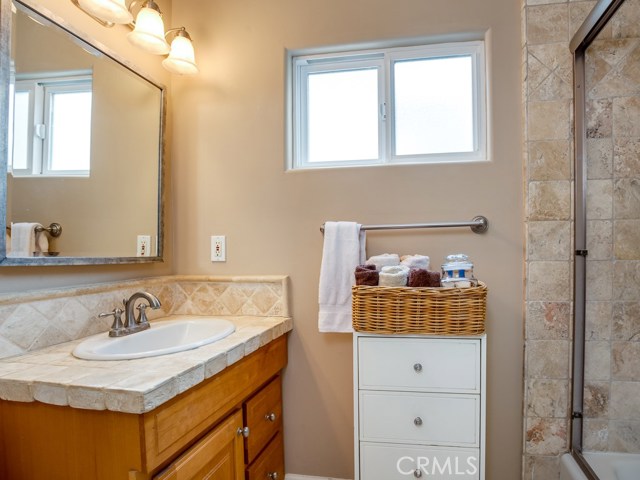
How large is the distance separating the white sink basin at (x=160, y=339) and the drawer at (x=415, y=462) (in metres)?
0.65

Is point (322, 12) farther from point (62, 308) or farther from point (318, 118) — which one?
point (62, 308)

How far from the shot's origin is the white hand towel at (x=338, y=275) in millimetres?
1376

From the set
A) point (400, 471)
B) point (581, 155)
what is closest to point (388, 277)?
point (400, 471)

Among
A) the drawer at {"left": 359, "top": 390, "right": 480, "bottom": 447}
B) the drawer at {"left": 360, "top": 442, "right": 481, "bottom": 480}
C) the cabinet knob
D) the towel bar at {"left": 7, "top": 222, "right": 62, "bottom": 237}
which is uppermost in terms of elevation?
the towel bar at {"left": 7, "top": 222, "right": 62, "bottom": 237}

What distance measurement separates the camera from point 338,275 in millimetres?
1383

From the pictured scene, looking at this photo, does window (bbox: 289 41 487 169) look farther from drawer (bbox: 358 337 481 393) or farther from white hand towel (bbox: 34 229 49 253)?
white hand towel (bbox: 34 229 49 253)

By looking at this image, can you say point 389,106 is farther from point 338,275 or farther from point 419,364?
point 419,364

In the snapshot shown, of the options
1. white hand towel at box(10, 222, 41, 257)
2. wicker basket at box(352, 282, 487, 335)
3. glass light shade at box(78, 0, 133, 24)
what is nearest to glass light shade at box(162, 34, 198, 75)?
glass light shade at box(78, 0, 133, 24)

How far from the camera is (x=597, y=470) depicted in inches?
48.0

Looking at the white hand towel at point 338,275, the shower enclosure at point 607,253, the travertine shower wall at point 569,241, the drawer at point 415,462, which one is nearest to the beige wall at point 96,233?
the white hand towel at point 338,275

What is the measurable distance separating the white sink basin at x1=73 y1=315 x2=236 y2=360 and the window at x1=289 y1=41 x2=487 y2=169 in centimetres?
80

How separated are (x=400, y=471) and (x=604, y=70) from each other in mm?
1620

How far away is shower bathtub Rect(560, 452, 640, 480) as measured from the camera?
1.20 metres

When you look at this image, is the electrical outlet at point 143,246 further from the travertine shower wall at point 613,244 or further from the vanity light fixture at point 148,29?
the travertine shower wall at point 613,244
